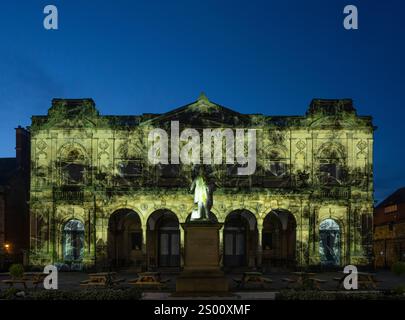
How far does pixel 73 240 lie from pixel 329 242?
19.1m

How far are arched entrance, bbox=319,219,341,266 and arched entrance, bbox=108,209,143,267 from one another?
13764 millimetres

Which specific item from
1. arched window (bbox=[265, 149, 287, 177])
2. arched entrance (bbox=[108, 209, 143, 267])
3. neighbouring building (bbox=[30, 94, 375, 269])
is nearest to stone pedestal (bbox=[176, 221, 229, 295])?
neighbouring building (bbox=[30, 94, 375, 269])

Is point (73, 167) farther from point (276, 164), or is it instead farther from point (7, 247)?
point (276, 164)

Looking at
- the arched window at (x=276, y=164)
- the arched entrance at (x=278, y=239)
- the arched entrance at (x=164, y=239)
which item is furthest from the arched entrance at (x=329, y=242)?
the arched entrance at (x=164, y=239)

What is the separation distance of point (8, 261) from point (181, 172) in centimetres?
1549

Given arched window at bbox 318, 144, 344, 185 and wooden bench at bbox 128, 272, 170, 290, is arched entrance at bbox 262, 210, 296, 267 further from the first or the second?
wooden bench at bbox 128, 272, 170, 290

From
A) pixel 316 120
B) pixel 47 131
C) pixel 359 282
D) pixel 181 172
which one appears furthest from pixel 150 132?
pixel 359 282

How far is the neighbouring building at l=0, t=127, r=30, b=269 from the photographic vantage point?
43.4 m

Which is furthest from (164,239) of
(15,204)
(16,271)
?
(16,271)

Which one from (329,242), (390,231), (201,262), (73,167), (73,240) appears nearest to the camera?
(201,262)

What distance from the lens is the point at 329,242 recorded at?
41.6 metres

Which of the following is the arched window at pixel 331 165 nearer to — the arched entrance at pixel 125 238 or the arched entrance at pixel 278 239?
the arched entrance at pixel 278 239
